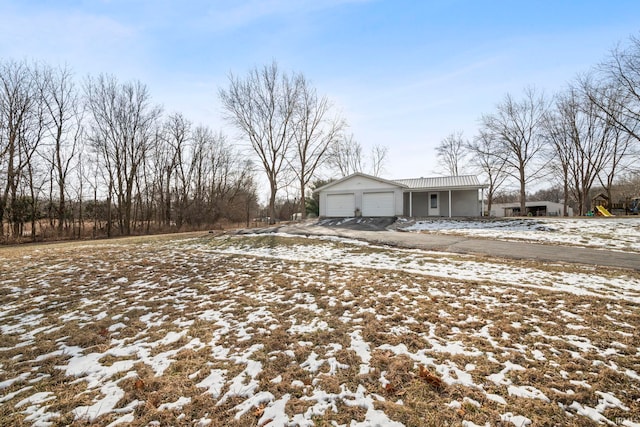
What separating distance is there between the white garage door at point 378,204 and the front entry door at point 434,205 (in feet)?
13.4

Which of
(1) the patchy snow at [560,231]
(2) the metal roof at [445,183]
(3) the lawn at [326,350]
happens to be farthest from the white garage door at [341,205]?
(3) the lawn at [326,350]

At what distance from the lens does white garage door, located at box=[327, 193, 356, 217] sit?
2255cm

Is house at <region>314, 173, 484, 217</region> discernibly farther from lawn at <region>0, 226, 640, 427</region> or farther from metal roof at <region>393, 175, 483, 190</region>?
lawn at <region>0, 226, 640, 427</region>

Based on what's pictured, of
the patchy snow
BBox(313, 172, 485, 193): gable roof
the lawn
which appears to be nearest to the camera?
the lawn

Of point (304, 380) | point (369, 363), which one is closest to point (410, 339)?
point (369, 363)

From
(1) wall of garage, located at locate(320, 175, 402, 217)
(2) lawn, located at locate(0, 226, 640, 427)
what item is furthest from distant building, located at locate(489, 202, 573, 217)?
(2) lawn, located at locate(0, 226, 640, 427)

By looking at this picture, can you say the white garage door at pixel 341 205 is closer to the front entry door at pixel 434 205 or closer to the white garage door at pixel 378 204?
the white garage door at pixel 378 204

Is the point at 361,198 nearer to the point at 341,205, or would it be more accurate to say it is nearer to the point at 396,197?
the point at 341,205

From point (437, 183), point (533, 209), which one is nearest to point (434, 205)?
point (437, 183)

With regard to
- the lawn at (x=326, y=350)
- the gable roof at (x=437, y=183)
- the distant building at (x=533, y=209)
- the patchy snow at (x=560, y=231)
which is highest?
the gable roof at (x=437, y=183)

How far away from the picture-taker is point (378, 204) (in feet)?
71.8

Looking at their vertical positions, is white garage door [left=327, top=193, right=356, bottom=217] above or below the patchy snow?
above

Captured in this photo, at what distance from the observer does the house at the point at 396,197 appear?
21.6 metres

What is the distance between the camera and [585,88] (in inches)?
869
